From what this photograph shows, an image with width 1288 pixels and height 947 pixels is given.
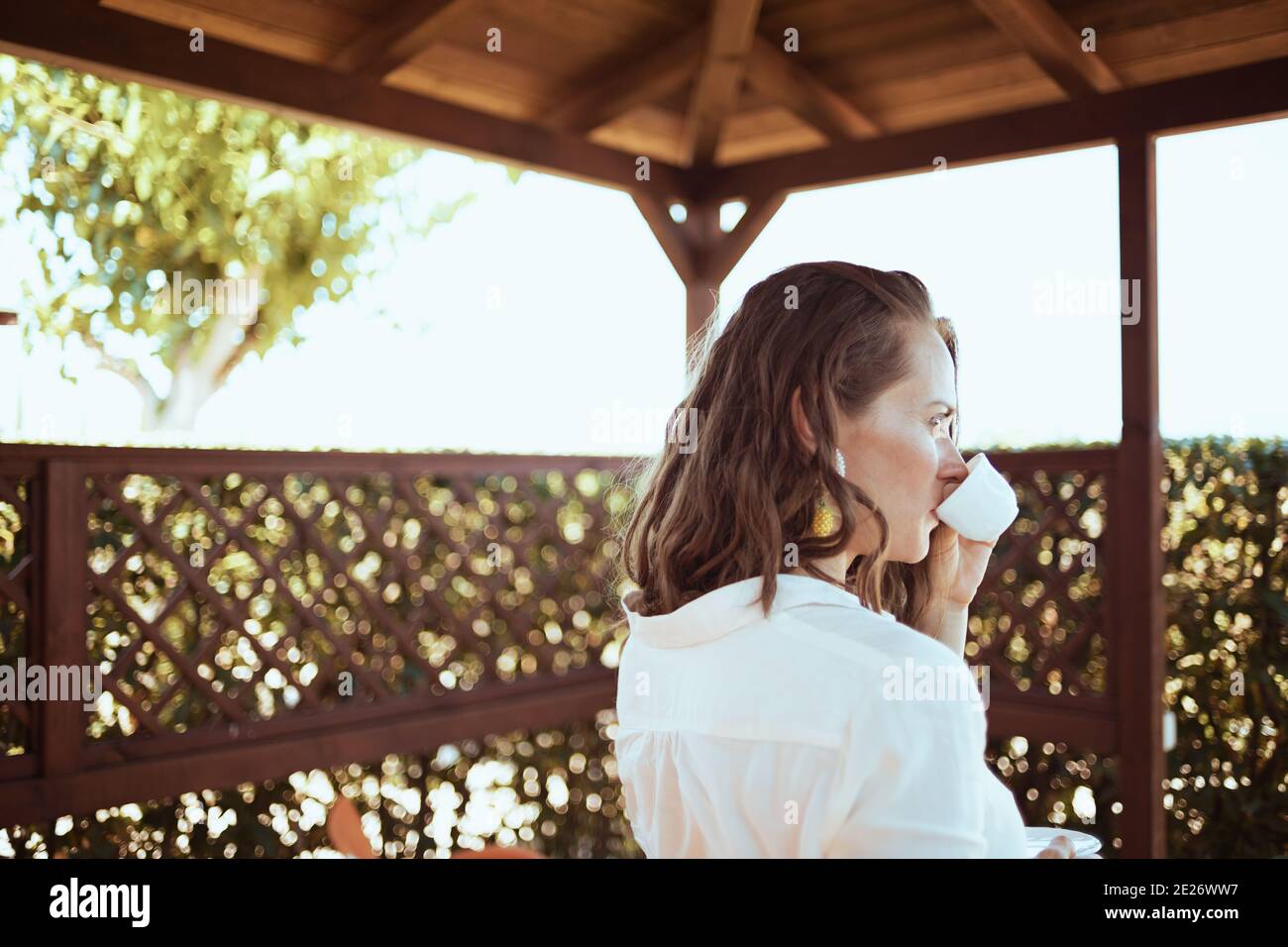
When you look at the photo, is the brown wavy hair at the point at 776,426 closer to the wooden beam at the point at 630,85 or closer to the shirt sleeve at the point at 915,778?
the shirt sleeve at the point at 915,778

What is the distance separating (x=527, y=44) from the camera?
3916 mm

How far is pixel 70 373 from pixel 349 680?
439 centimetres

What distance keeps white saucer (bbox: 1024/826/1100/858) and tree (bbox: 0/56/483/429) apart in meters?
6.66

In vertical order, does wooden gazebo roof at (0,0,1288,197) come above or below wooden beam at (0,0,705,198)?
above

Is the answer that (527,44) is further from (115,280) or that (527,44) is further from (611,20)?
(115,280)

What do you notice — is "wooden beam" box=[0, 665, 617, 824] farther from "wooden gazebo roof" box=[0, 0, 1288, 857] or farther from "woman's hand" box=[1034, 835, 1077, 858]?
"woman's hand" box=[1034, 835, 1077, 858]

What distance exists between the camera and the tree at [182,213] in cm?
695

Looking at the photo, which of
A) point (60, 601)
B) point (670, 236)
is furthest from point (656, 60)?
point (60, 601)

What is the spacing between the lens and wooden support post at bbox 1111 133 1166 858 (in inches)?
145

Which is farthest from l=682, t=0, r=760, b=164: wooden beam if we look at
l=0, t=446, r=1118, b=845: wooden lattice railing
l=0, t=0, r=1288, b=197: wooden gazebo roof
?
l=0, t=446, r=1118, b=845: wooden lattice railing

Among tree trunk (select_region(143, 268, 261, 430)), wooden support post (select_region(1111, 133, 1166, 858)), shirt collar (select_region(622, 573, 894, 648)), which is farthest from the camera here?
tree trunk (select_region(143, 268, 261, 430))

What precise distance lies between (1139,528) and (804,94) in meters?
1.95

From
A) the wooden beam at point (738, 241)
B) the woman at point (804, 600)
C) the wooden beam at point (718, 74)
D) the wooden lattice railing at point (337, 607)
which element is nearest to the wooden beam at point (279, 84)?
the wooden beam at point (718, 74)
